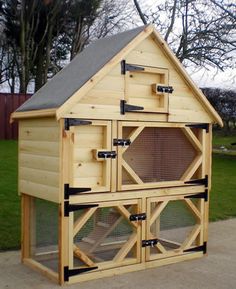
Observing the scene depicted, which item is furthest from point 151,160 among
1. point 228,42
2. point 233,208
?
point 228,42

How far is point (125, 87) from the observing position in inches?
188

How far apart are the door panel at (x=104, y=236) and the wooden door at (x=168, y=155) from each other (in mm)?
505

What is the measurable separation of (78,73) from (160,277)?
6.92ft

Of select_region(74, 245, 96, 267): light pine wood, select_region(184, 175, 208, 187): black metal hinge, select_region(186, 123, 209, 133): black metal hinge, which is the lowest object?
select_region(74, 245, 96, 267): light pine wood

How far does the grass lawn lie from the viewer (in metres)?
6.15

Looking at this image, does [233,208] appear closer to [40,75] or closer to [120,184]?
[120,184]

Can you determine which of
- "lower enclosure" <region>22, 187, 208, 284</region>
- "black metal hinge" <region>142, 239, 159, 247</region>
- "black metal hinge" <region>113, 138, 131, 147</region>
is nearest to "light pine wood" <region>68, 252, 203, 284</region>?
"lower enclosure" <region>22, 187, 208, 284</region>

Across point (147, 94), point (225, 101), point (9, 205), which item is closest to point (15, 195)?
point (9, 205)

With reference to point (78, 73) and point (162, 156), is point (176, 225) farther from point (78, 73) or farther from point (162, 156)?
point (78, 73)

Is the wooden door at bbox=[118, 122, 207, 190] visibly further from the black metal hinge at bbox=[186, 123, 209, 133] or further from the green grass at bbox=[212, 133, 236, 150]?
the green grass at bbox=[212, 133, 236, 150]

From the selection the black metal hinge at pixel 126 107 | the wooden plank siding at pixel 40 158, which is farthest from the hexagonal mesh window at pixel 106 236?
the black metal hinge at pixel 126 107

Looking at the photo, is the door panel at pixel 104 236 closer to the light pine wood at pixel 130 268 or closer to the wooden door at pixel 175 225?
the light pine wood at pixel 130 268

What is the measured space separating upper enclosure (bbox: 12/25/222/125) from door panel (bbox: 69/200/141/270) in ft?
2.90

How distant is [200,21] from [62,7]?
9.02m
